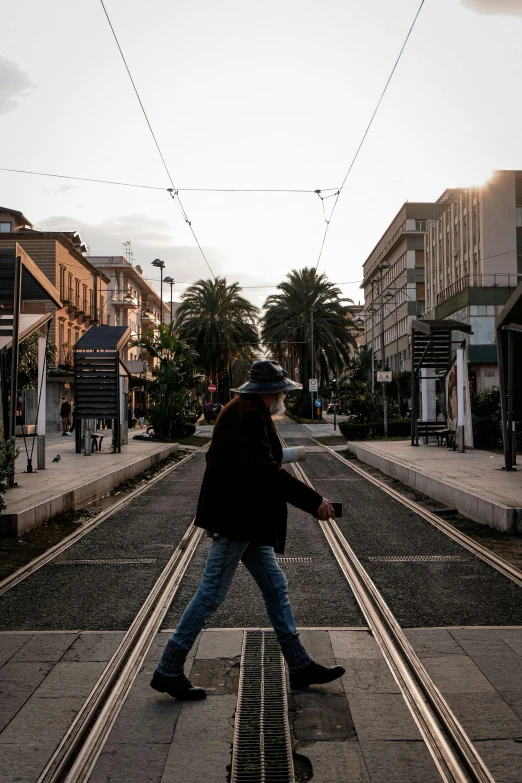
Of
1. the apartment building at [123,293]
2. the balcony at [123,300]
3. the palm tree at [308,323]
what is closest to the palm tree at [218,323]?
the palm tree at [308,323]

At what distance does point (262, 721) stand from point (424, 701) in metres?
0.89

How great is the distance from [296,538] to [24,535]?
10.6 feet

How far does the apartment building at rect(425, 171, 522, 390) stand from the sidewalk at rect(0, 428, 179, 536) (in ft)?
129

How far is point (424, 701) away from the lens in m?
4.65

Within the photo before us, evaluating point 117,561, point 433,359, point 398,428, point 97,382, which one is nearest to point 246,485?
point 117,561

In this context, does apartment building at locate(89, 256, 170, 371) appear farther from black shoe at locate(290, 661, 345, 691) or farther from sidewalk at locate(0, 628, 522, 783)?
black shoe at locate(290, 661, 345, 691)

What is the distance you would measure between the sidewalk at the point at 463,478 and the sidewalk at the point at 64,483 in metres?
5.65

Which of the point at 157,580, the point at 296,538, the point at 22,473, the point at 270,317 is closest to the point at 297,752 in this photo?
the point at 157,580

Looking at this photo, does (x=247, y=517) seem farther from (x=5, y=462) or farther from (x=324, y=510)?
(x=5, y=462)

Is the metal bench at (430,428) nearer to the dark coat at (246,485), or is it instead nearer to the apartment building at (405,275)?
the dark coat at (246,485)

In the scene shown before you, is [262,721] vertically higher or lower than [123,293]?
lower

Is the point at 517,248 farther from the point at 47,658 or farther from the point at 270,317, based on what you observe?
the point at 47,658

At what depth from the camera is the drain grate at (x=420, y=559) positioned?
8.92 meters

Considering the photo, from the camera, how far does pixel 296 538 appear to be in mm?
10703
